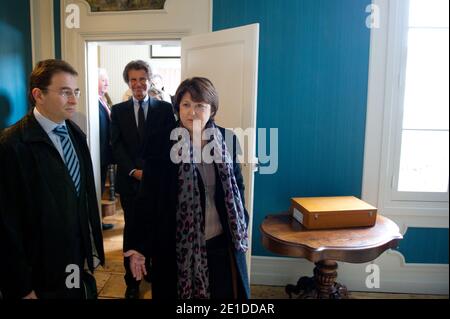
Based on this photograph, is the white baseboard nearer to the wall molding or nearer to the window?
the window

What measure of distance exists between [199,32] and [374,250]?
1.80 m

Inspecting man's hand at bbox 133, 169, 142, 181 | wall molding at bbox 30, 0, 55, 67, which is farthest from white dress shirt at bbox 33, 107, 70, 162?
wall molding at bbox 30, 0, 55, 67

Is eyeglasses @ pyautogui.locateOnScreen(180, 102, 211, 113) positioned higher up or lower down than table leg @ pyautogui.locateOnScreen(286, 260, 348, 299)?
higher up

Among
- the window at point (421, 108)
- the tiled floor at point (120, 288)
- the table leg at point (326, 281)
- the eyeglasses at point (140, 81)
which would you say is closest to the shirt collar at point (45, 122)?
the eyeglasses at point (140, 81)

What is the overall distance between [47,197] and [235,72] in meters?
1.28

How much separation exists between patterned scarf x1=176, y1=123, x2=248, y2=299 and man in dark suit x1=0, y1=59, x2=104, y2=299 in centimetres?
43

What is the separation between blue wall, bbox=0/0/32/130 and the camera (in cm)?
199

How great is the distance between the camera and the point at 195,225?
4.16 feet

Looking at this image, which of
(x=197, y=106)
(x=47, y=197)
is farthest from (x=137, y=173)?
(x=197, y=106)

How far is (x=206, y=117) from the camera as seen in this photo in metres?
1.29

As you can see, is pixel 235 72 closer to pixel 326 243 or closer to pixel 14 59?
pixel 326 243

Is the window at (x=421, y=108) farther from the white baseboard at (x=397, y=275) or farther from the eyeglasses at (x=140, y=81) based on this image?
the eyeglasses at (x=140, y=81)

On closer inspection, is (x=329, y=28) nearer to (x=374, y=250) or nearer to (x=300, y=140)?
(x=300, y=140)
